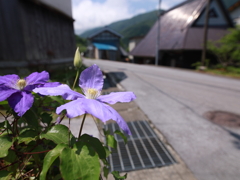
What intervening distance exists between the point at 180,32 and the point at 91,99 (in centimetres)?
1899

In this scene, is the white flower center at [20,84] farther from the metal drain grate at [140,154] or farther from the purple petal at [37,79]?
the metal drain grate at [140,154]

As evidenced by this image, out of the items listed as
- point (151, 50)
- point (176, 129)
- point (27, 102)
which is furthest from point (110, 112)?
point (151, 50)

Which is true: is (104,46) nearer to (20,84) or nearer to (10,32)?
(10,32)

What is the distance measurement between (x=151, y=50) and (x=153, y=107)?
55.2 feet

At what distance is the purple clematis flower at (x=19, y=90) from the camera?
0.60 meters

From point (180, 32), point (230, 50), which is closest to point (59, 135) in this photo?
point (230, 50)

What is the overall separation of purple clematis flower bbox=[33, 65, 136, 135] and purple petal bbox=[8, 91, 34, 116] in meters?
0.08

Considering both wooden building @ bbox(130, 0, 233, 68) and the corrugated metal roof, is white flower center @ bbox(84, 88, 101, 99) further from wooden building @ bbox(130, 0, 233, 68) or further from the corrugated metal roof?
the corrugated metal roof

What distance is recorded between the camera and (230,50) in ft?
43.5

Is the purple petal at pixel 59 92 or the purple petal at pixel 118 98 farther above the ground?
the purple petal at pixel 59 92

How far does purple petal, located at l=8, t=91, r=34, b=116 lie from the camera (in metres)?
0.59

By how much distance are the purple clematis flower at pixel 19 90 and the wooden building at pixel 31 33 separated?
4.04 m

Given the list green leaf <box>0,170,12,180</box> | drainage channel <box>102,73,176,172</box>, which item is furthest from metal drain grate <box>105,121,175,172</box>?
green leaf <box>0,170,12,180</box>

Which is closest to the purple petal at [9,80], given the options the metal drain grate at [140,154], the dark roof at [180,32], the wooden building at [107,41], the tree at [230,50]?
the metal drain grate at [140,154]
